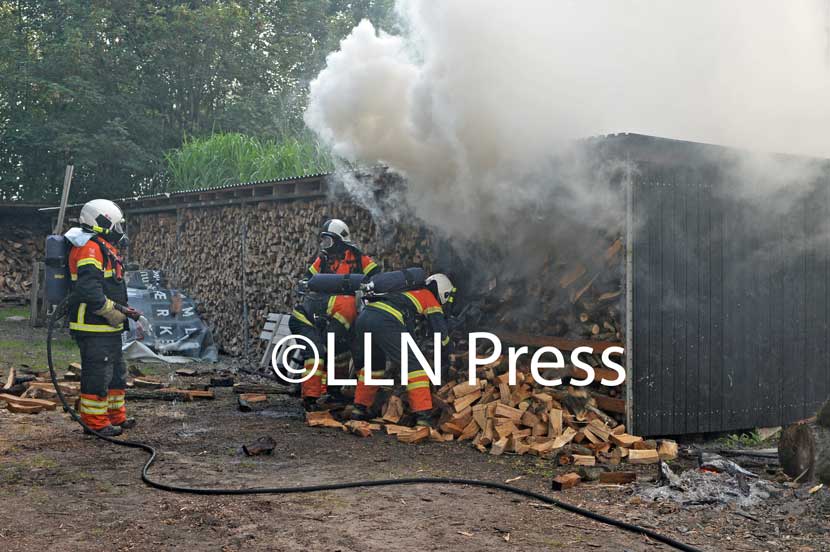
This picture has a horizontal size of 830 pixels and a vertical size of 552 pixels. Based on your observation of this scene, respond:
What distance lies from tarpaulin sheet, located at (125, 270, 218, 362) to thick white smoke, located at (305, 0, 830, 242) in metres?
5.31

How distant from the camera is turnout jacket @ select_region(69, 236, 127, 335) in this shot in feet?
24.1

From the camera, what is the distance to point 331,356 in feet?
29.9

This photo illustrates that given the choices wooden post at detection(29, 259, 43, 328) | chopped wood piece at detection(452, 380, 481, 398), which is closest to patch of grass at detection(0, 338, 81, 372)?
wooden post at detection(29, 259, 43, 328)

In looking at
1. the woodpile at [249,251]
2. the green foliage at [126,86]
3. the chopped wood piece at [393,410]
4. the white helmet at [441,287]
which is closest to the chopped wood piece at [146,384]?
the woodpile at [249,251]

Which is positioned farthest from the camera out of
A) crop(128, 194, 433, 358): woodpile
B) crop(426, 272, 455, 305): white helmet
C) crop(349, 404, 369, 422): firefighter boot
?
crop(128, 194, 433, 358): woodpile

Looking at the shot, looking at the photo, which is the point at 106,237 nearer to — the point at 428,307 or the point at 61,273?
the point at 61,273

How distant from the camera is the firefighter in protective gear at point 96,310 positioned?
739cm

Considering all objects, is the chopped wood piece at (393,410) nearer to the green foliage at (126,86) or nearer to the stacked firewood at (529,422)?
the stacked firewood at (529,422)

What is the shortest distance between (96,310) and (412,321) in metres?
2.86

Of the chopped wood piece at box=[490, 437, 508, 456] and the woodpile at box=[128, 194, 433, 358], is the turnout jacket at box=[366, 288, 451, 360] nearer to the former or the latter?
the chopped wood piece at box=[490, 437, 508, 456]

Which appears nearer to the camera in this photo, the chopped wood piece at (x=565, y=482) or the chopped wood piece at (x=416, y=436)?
the chopped wood piece at (x=565, y=482)

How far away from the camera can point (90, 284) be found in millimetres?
7344

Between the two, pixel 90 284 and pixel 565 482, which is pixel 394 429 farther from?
pixel 90 284

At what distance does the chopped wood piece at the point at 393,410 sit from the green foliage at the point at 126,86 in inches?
662
